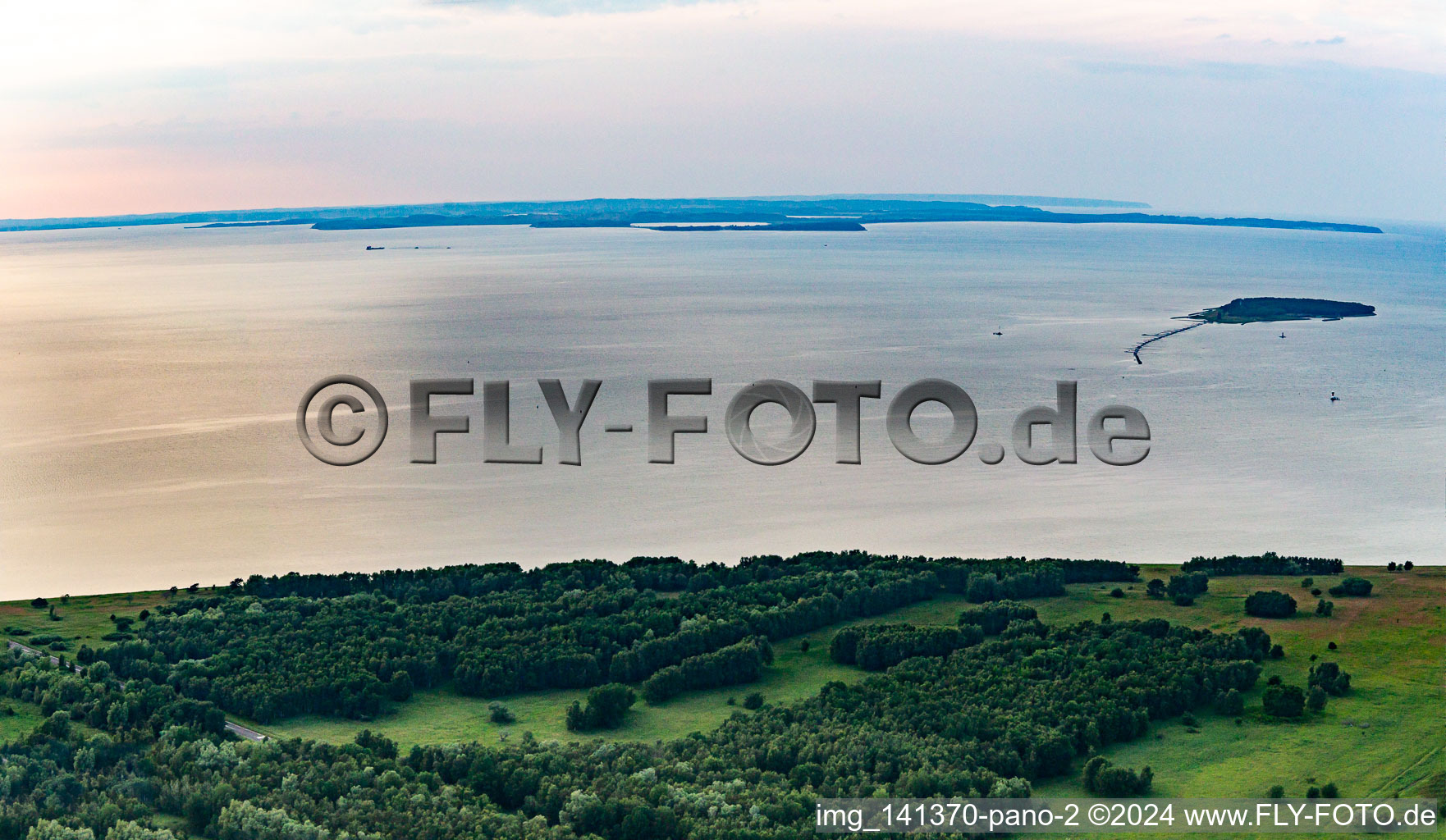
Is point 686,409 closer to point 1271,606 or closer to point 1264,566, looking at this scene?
point 1264,566

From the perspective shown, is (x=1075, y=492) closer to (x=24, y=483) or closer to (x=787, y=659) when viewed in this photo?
(x=787, y=659)

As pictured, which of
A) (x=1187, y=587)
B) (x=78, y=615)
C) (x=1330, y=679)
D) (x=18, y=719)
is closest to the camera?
(x=18, y=719)

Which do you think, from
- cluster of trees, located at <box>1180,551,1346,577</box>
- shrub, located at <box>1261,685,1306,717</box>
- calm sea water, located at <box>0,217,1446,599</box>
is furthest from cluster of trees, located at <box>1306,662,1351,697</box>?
calm sea water, located at <box>0,217,1446,599</box>

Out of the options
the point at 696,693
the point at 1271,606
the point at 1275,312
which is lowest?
the point at 696,693

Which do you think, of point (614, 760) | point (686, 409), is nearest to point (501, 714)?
point (614, 760)

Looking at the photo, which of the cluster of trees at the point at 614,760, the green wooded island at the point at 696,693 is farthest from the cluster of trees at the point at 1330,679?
the cluster of trees at the point at 614,760

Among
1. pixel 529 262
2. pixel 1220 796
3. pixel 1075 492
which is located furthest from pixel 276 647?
pixel 529 262

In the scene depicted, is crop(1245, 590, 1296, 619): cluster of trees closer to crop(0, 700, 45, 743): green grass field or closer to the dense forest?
the dense forest

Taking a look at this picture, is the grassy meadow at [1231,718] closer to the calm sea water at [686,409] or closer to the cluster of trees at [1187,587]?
the cluster of trees at [1187,587]
